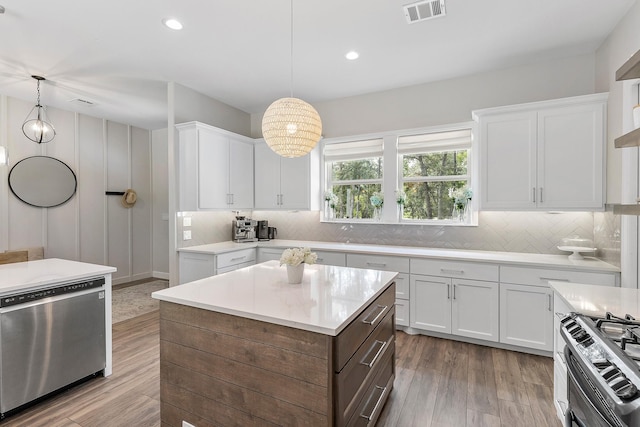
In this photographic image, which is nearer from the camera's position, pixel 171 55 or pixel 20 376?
pixel 20 376

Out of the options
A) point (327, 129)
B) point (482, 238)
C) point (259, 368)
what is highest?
point (327, 129)

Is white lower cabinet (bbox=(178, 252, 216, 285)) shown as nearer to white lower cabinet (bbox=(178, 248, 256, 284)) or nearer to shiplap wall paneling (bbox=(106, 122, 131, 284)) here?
white lower cabinet (bbox=(178, 248, 256, 284))

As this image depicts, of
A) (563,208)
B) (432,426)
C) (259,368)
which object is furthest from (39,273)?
(563,208)

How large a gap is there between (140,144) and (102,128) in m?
0.72

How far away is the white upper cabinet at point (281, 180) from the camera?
14.1 ft

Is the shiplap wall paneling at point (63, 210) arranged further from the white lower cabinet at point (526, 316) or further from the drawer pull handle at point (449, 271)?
the white lower cabinet at point (526, 316)

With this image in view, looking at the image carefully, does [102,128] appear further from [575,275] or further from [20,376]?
[575,275]

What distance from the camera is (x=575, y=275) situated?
8.89 ft

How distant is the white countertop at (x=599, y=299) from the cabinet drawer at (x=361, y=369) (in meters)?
1.04

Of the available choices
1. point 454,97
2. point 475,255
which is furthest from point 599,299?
point 454,97

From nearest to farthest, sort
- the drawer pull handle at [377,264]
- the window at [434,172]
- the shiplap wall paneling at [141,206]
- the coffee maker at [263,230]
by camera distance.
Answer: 1. the drawer pull handle at [377,264]
2. the window at [434,172]
3. the coffee maker at [263,230]
4. the shiplap wall paneling at [141,206]

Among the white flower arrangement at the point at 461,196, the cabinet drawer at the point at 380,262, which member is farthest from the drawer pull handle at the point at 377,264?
the white flower arrangement at the point at 461,196

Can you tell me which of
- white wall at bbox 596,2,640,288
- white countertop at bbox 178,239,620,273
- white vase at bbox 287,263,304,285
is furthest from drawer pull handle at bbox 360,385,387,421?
white wall at bbox 596,2,640,288

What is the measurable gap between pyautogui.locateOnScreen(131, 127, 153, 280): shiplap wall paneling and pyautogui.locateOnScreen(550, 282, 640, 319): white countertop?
6450 millimetres
